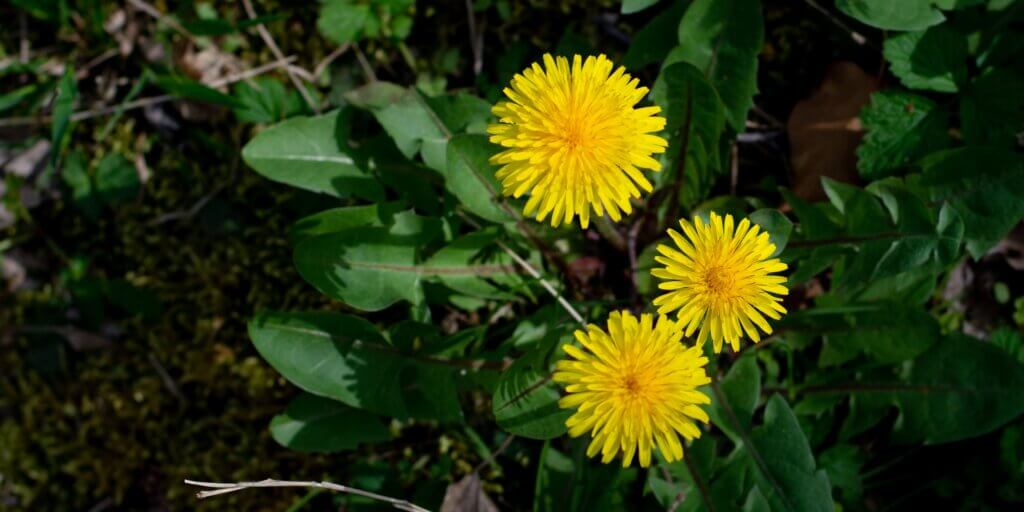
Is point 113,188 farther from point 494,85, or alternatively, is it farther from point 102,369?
point 494,85

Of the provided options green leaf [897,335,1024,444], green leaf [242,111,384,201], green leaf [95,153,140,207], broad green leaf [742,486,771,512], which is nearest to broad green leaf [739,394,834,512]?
broad green leaf [742,486,771,512]

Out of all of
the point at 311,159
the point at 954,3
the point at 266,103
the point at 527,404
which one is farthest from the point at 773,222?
the point at 266,103

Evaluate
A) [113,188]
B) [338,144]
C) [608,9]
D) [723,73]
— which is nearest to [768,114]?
[723,73]

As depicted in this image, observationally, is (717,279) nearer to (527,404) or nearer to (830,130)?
(527,404)

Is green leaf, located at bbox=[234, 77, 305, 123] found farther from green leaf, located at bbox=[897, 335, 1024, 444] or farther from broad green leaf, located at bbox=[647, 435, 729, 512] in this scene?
green leaf, located at bbox=[897, 335, 1024, 444]

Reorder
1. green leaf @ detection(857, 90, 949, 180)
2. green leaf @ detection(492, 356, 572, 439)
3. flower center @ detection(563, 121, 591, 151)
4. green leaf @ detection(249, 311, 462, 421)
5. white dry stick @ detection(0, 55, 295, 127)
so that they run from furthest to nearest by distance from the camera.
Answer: white dry stick @ detection(0, 55, 295, 127)
green leaf @ detection(857, 90, 949, 180)
green leaf @ detection(249, 311, 462, 421)
green leaf @ detection(492, 356, 572, 439)
flower center @ detection(563, 121, 591, 151)
